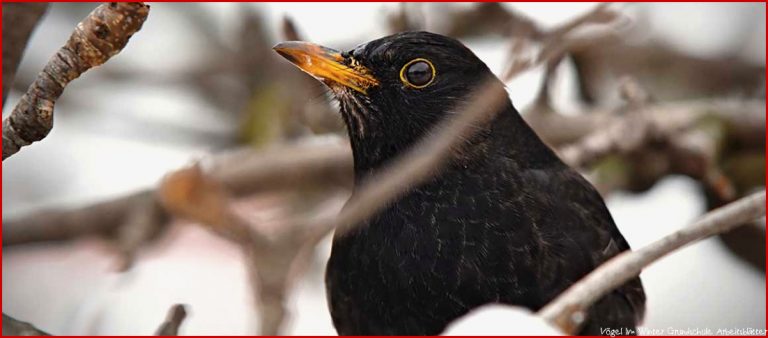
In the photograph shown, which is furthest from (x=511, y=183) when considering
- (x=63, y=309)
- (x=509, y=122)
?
(x=63, y=309)

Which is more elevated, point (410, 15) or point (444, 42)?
point (410, 15)

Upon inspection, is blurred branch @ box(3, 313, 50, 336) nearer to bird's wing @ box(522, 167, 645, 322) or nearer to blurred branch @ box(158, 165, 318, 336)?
bird's wing @ box(522, 167, 645, 322)

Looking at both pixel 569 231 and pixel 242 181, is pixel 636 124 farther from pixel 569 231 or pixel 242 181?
pixel 242 181

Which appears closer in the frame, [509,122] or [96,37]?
[96,37]

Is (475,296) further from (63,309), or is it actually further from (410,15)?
(63,309)

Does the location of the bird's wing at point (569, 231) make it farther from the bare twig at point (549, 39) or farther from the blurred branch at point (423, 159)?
the bare twig at point (549, 39)

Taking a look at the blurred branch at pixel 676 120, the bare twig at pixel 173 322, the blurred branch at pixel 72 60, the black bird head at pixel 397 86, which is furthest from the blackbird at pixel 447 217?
the blurred branch at pixel 676 120

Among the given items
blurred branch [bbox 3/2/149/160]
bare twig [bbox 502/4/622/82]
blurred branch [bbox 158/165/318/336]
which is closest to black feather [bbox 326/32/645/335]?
bare twig [bbox 502/4/622/82]
